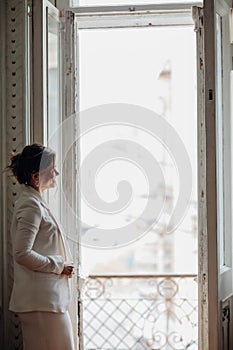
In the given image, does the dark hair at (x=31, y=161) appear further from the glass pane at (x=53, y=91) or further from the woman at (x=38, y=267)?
the glass pane at (x=53, y=91)

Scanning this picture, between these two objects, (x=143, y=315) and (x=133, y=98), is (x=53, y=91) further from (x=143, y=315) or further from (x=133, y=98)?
(x=133, y=98)

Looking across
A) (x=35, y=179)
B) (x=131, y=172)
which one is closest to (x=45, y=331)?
(x=35, y=179)

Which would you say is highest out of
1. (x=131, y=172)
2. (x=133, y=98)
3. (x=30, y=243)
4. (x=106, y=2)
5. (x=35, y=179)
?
(x=106, y=2)

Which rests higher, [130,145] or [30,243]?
Result: [130,145]

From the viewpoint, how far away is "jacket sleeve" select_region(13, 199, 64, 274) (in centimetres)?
246

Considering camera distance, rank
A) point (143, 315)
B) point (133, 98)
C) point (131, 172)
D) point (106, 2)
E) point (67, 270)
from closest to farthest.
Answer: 1. point (67, 270)
2. point (106, 2)
3. point (143, 315)
4. point (131, 172)
5. point (133, 98)

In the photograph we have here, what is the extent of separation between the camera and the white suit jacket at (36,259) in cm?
248

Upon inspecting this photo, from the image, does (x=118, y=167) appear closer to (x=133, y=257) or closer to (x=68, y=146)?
(x=68, y=146)

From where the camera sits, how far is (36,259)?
2480 mm

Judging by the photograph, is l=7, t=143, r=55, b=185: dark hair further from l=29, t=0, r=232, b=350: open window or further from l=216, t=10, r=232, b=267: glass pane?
l=216, t=10, r=232, b=267: glass pane

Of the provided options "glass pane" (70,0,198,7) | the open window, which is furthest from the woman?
"glass pane" (70,0,198,7)

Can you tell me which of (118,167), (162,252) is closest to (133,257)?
(162,252)

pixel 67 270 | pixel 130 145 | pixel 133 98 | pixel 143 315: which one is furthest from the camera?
pixel 133 98

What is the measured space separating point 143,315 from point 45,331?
2.42 metres
